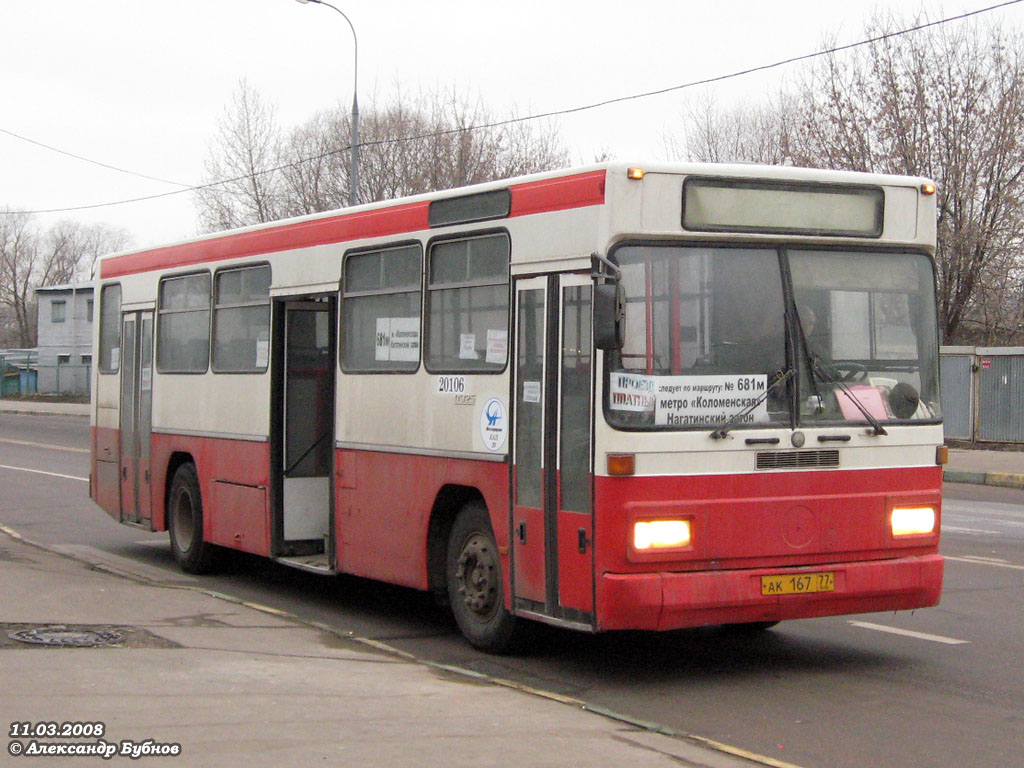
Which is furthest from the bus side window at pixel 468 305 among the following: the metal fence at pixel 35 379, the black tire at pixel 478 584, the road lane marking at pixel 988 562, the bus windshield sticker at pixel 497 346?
the metal fence at pixel 35 379

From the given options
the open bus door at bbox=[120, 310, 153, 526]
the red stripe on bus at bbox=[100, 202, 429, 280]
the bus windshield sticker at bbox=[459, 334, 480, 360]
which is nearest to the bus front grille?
the bus windshield sticker at bbox=[459, 334, 480, 360]

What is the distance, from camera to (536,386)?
8219 mm

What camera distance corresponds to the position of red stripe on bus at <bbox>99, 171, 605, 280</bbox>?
8016 millimetres

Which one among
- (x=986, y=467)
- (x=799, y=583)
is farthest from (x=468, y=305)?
(x=986, y=467)

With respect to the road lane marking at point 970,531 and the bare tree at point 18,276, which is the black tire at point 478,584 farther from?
the bare tree at point 18,276

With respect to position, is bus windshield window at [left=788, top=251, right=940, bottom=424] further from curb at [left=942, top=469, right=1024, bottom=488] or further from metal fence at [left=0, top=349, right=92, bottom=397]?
metal fence at [left=0, top=349, right=92, bottom=397]

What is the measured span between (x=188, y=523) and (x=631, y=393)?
21.7ft

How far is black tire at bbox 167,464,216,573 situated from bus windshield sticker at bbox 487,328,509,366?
4852 mm

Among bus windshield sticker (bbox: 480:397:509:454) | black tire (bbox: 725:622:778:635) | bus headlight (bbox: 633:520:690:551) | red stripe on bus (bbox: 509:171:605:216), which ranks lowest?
black tire (bbox: 725:622:778:635)

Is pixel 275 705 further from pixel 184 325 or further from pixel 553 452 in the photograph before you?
pixel 184 325

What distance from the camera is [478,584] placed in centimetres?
881

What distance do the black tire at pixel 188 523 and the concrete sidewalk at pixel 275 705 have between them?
3114 millimetres

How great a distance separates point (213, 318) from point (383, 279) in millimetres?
3053

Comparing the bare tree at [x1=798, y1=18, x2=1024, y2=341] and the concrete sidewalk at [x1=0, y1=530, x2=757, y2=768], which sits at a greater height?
the bare tree at [x1=798, y1=18, x2=1024, y2=341]
